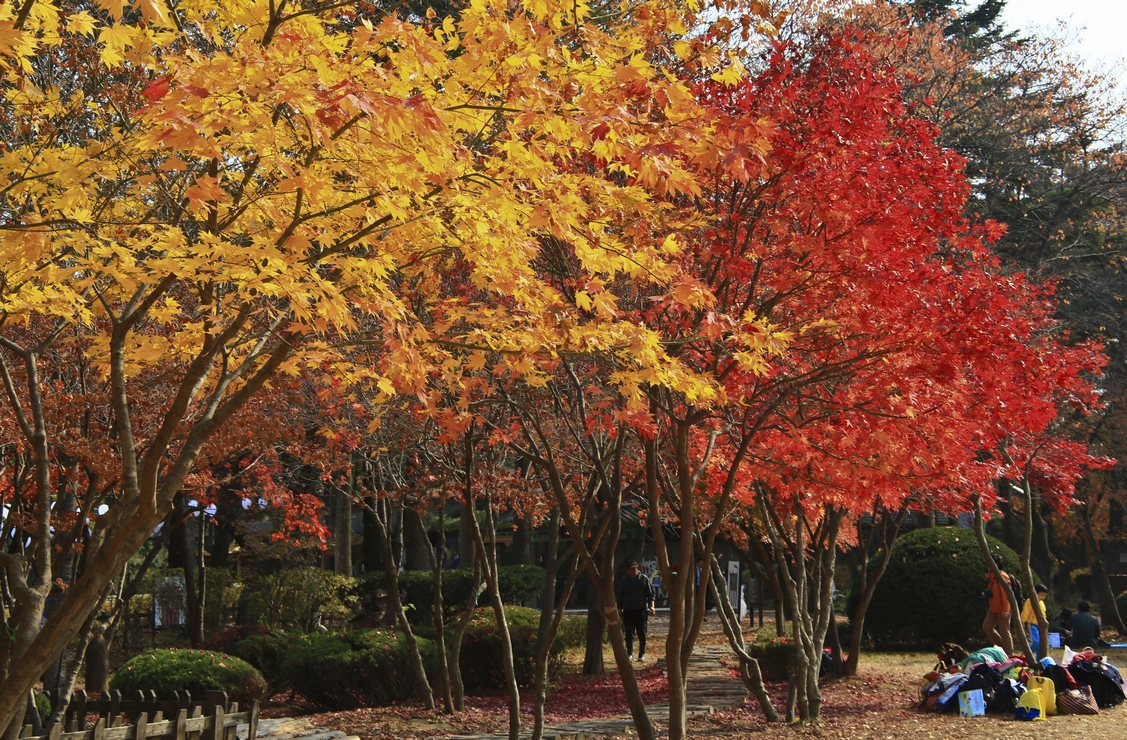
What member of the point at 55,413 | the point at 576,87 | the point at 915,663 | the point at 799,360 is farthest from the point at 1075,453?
the point at 55,413

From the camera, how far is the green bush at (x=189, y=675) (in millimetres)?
11016

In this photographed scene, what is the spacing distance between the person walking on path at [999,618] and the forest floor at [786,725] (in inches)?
48.0

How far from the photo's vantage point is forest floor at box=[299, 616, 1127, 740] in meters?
9.55

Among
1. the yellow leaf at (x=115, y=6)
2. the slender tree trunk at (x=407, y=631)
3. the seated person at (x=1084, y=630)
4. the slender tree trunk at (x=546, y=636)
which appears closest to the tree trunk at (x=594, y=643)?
the slender tree trunk at (x=407, y=631)

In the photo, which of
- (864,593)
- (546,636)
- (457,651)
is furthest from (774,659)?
(546,636)

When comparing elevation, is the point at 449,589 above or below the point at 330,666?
above

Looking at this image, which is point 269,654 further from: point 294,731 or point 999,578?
point 999,578

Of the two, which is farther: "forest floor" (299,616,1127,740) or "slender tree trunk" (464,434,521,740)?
"forest floor" (299,616,1127,740)

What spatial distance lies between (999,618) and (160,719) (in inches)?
Result: 427

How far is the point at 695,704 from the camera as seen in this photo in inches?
491

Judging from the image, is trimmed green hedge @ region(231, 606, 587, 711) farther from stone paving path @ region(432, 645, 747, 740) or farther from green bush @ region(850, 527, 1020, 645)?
green bush @ region(850, 527, 1020, 645)

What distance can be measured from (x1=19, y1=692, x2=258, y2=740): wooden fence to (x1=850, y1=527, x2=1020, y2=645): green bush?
40.0 feet

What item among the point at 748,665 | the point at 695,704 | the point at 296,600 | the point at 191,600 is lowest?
the point at 695,704

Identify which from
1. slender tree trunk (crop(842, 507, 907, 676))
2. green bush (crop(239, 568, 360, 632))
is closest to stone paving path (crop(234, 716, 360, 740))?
slender tree trunk (crop(842, 507, 907, 676))
